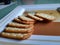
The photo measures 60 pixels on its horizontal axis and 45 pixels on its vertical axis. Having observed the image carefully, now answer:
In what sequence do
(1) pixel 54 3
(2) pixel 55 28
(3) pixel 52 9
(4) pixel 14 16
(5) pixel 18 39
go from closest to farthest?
(5) pixel 18 39
(2) pixel 55 28
(4) pixel 14 16
(3) pixel 52 9
(1) pixel 54 3

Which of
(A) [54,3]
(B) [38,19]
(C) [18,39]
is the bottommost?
(C) [18,39]

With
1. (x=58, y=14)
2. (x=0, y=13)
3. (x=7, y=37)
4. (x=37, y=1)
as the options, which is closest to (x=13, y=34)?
(x=7, y=37)

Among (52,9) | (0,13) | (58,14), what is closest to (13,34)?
(0,13)

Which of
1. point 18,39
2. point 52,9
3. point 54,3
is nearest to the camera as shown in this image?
point 18,39

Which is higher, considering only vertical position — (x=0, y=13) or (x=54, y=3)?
(x=54, y=3)

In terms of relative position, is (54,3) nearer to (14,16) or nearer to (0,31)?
(14,16)

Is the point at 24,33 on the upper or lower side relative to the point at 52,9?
lower

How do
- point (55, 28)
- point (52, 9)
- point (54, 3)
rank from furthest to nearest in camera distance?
point (54, 3) < point (52, 9) < point (55, 28)

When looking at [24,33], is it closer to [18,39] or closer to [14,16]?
[18,39]

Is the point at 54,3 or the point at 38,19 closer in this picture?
the point at 38,19
